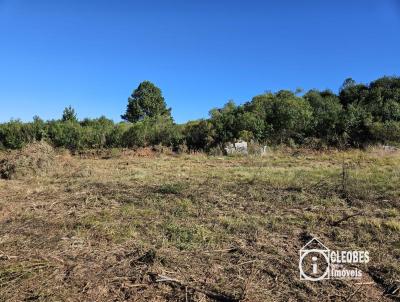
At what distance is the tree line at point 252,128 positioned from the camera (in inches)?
617

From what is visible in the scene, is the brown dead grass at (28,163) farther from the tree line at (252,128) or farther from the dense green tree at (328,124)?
the dense green tree at (328,124)

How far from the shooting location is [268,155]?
1377 cm

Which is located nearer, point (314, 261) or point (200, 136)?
point (314, 261)

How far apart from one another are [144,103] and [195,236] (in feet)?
99.6

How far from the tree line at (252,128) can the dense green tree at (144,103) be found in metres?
14.6

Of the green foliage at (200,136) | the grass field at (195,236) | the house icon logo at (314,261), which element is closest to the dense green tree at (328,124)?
the green foliage at (200,136)

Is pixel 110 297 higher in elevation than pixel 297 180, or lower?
lower

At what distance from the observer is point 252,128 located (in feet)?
51.7

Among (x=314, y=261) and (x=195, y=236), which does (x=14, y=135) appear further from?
(x=314, y=261)

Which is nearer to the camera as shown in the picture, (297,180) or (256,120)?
(297,180)

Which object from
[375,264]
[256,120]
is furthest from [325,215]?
[256,120]

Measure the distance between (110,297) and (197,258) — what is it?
103 centimetres

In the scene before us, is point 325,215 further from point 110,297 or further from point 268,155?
point 268,155

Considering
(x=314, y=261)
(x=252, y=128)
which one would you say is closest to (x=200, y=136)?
(x=252, y=128)
